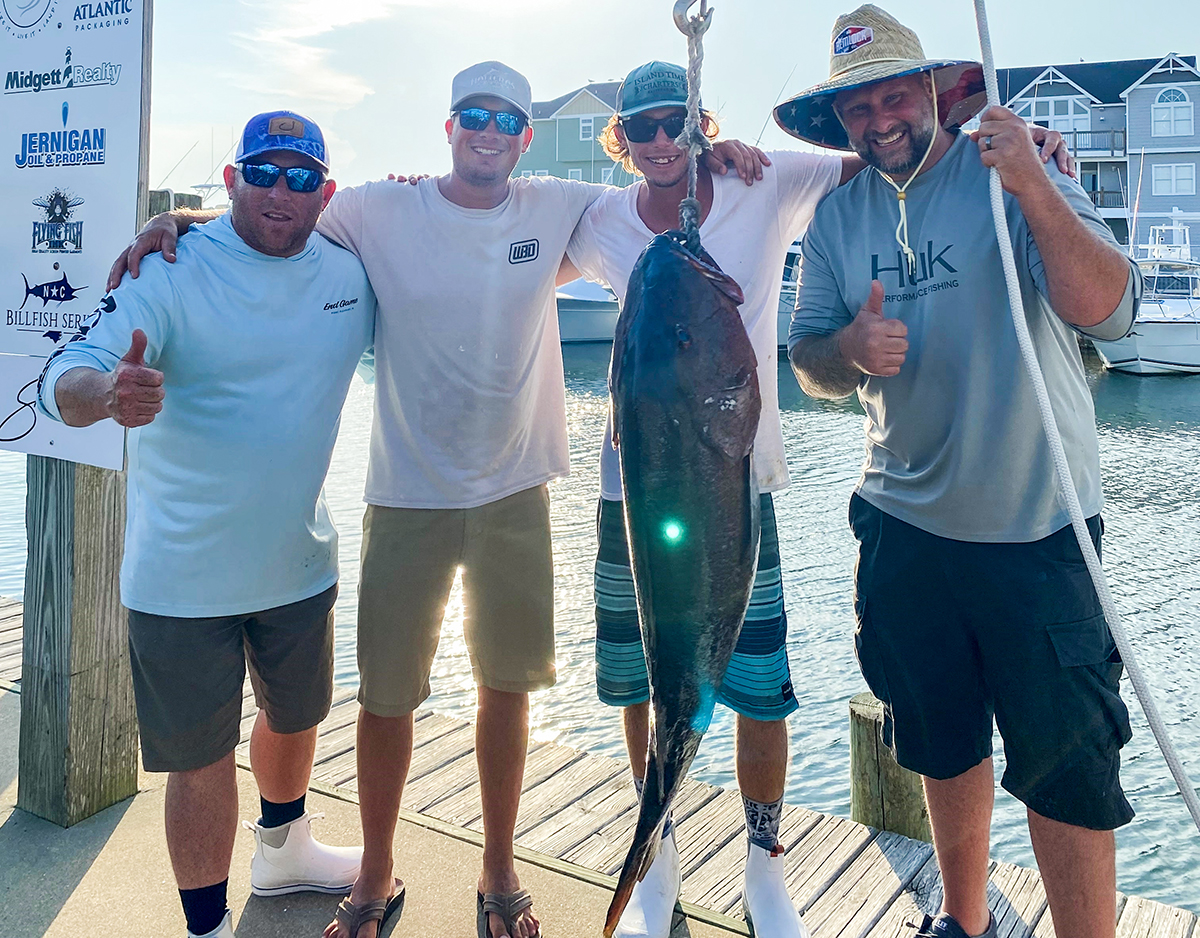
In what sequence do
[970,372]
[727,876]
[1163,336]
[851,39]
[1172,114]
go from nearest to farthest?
1. [970,372]
2. [851,39]
3. [727,876]
4. [1163,336]
5. [1172,114]

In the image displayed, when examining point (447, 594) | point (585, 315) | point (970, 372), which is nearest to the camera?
point (970, 372)

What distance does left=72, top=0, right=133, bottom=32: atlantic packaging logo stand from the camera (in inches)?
129

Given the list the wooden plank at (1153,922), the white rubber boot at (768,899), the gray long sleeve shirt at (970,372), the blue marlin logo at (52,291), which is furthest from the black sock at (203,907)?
the wooden plank at (1153,922)

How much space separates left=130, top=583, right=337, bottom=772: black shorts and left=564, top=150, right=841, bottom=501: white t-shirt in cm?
109

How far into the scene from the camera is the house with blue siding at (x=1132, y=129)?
33906mm

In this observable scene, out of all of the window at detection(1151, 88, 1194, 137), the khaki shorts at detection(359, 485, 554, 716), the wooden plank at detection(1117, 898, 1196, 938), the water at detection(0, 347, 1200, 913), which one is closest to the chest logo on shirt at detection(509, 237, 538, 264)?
the khaki shorts at detection(359, 485, 554, 716)

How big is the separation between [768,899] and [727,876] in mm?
308

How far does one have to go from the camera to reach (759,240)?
2828 mm

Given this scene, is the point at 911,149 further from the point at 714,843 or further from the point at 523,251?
the point at 714,843

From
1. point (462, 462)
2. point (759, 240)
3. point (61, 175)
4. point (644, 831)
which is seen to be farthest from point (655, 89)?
point (61, 175)

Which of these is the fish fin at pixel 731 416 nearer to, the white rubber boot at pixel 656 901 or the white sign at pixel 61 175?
the white rubber boot at pixel 656 901

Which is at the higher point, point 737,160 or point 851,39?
point 851,39

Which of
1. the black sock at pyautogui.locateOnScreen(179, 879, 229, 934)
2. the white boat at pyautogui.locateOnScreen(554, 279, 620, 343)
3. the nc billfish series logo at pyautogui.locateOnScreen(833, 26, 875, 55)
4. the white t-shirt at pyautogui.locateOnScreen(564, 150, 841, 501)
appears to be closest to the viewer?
A: the nc billfish series logo at pyautogui.locateOnScreen(833, 26, 875, 55)

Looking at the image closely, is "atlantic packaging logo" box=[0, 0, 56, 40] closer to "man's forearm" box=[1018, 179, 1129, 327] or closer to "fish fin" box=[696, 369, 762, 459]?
"fish fin" box=[696, 369, 762, 459]
